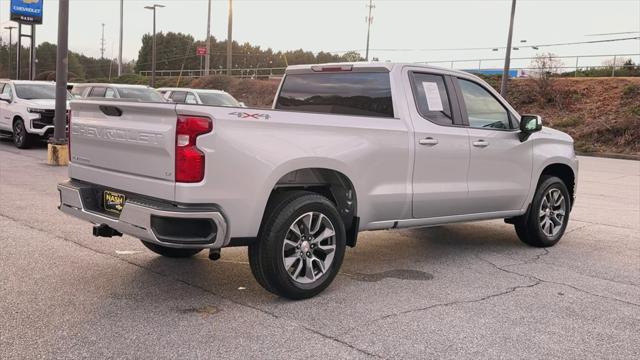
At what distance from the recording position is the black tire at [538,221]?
22.6 ft

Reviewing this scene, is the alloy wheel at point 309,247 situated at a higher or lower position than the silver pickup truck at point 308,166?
lower

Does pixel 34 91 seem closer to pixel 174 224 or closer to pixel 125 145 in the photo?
pixel 125 145

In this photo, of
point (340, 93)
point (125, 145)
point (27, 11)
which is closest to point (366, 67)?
point (340, 93)

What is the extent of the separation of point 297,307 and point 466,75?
3036 mm

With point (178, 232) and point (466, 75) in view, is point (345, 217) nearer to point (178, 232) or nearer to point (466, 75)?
point (178, 232)

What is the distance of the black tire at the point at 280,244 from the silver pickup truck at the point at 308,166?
0.01 m

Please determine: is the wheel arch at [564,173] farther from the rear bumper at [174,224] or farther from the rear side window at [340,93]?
the rear bumper at [174,224]

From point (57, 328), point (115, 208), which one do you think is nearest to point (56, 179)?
point (115, 208)

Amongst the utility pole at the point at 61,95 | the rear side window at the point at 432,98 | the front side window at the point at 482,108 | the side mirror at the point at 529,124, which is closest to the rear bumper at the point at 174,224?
the rear side window at the point at 432,98

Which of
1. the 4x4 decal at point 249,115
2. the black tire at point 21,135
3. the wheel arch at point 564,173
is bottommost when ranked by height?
the black tire at point 21,135

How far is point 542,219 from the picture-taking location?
7.04 m

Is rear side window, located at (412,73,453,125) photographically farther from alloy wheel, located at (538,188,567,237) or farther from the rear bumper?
the rear bumper

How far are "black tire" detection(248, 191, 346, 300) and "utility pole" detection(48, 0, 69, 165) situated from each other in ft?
31.5

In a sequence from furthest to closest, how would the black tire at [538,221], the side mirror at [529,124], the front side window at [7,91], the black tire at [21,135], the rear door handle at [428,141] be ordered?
the front side window at [7,91] → the black tire at [21,135] → the black tire at [538,221] → the side mirror at [529,124] → the rear door handle at [428,141]
